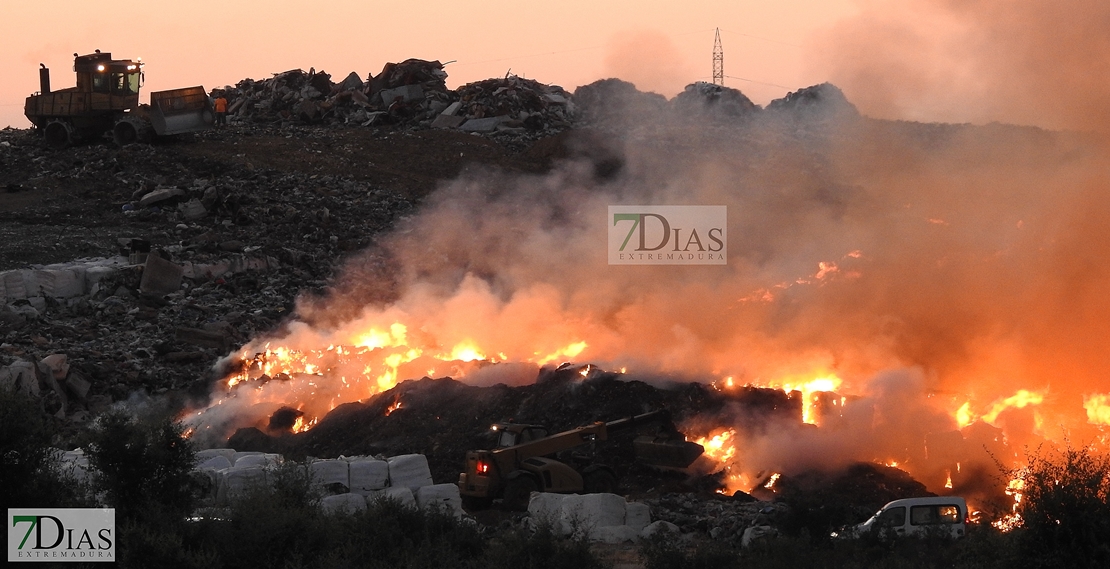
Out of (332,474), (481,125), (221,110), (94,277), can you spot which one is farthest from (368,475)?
(221,110)

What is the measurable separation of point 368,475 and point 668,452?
17.3 ft

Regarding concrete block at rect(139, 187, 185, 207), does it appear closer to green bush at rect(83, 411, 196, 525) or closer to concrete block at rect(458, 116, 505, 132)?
concrete block at rect(458, 116, 505, 132)

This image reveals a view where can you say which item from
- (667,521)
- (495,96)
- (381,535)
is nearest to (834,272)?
(667,521)

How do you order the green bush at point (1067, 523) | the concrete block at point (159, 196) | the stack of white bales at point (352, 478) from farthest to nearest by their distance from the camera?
the concrete block at point (159, 196)
the stack of white bales at point (352, 478)
the green bush at point (1067, 523)

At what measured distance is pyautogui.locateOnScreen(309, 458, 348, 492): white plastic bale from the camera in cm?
1854

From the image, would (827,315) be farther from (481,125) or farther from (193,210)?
(481,125)

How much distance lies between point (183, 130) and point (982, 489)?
32560 mm

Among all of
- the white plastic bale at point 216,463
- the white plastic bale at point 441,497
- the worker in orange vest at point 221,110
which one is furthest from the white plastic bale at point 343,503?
the worker in orange vest at point 221,110

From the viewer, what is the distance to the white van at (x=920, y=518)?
16.2 m

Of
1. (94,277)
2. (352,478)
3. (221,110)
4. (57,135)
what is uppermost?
(221,110)

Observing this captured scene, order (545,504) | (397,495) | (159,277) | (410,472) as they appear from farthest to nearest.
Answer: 1. (159,277)
2. (410,472)
3. (545,504)
4. (397,495)

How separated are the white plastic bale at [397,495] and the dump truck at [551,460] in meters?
1.67

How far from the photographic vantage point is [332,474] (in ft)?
61.5

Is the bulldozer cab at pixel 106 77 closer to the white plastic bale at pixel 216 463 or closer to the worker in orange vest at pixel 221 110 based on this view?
the worker in orange vest at pixel 221 110
